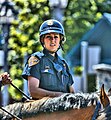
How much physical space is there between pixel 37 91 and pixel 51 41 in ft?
1.51

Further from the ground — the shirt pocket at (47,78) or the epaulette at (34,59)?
the epaulette at (34,59)

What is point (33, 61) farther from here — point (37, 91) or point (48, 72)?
point (37, 91)

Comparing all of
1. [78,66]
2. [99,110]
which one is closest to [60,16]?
[99,110]

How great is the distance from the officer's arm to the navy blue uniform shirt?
46 millimetres

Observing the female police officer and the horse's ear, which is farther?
the female police officer

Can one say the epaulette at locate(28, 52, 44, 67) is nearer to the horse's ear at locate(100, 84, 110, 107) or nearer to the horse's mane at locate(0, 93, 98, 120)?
the horse's mane at locate(0, 93, 98, 120)

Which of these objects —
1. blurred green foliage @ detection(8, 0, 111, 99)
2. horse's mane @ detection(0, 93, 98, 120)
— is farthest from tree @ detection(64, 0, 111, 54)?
horse's mane @ detection(0, 93, 98, 120)

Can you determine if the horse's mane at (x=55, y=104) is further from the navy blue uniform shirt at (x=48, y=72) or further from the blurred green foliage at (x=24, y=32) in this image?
the blurred green foliage at (x=24, y=32)

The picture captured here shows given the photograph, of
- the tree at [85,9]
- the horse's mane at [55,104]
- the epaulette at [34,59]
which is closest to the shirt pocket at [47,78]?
the epaulette at [34,59]

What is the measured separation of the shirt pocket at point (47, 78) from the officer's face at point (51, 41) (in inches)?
7.9

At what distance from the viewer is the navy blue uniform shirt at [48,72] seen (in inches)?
191

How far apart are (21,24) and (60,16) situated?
1.91m

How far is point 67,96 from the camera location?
438cm

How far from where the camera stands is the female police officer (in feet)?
15.7
